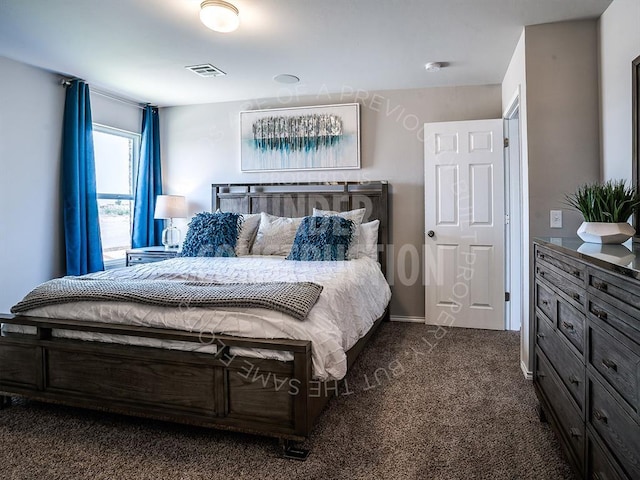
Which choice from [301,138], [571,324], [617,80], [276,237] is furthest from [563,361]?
[301,138]

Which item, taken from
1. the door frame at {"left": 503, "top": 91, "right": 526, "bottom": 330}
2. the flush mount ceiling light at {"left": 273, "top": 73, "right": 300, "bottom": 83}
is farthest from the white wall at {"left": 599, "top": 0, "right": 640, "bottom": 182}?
the flush mount ceiling light at {"left": 273, "top": 73, "right": 300, "bottom": 83}

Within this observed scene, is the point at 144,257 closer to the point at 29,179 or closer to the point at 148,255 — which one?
the point at 148,255

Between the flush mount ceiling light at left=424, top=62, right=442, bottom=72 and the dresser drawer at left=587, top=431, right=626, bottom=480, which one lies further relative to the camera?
the flush mount ceiling light at left=424, top=62, right=442, bottom=72

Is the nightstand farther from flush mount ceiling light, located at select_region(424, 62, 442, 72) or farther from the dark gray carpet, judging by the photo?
flush mount ceiling light, located at select_region(424, 62, 442, 72)

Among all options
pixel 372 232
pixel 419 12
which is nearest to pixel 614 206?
pixel 419 12

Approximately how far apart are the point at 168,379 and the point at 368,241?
92.9 inches

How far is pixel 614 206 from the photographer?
1.96 metres

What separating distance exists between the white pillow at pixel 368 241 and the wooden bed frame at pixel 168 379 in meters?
1.76

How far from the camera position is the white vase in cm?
190

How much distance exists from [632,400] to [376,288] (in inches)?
91.2

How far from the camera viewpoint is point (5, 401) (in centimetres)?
238

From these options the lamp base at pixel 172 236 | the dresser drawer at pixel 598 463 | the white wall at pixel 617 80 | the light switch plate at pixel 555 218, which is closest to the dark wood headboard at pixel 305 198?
the lamp base at pixel 172 236

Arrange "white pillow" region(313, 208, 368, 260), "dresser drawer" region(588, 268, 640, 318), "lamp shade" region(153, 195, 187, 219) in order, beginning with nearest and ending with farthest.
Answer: "dresser drawer" region(588, 268, 640, 318) → "white pillow" region(313, 208, 368, 260) → "lamp shade" region(153, 195, 187, 219)

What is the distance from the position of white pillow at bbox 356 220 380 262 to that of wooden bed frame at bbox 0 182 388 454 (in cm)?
176
